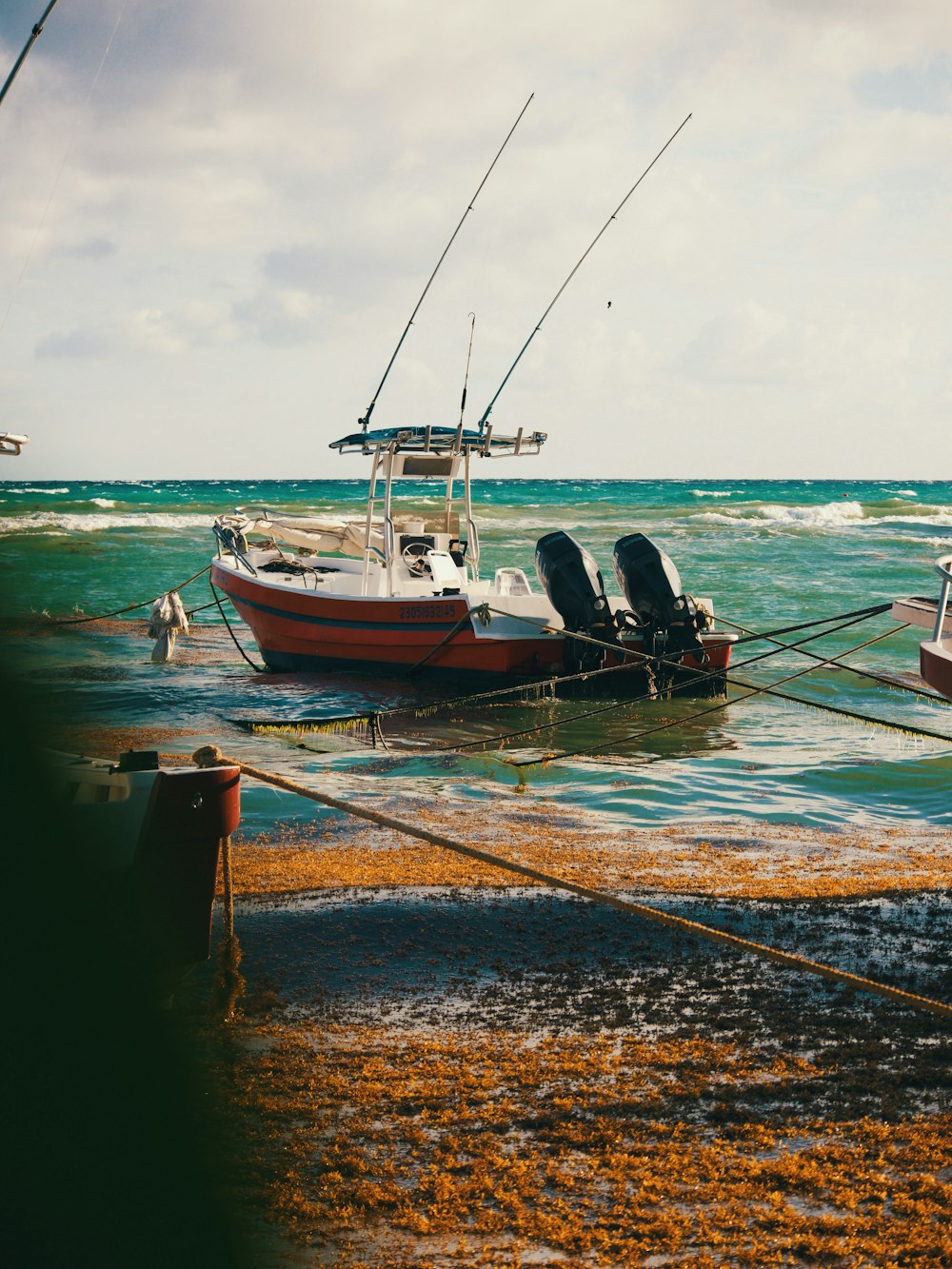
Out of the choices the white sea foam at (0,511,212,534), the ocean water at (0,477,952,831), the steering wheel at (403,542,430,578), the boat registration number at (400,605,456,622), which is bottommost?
the ocean water at (0,477,952,831)

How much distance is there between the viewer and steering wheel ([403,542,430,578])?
15586 millimetres

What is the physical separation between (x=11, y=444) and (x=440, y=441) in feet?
20.5

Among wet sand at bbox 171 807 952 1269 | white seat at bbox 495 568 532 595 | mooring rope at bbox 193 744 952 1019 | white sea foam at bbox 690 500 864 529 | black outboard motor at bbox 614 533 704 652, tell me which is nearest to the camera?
wet sand at bbox 171 807 952 1269

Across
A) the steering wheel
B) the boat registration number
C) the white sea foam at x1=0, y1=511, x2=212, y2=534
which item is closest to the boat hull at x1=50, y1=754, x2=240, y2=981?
the boat registration number

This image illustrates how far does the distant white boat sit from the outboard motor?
6350 mm

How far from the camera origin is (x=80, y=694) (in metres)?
14.2

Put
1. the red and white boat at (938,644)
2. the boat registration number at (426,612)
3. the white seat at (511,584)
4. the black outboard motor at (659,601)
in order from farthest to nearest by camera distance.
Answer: the white seat at (511,584)
the boat registration number at (426,612)
the black outboard motor at (659,601)
the red and white boat at (938,644)

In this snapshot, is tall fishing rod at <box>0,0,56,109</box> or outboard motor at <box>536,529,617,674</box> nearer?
tall fishing rod at <box>0,0,56,109</box>

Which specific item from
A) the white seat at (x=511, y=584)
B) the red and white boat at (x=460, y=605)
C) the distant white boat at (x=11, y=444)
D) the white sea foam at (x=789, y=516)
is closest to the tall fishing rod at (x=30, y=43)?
the distant white boat at (x=11, y=444)

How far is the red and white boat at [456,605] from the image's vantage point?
44.6ft

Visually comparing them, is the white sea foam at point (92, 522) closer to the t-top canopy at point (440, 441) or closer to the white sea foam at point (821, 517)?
the white sea foam at point (821, 517)

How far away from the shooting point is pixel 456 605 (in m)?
13.9

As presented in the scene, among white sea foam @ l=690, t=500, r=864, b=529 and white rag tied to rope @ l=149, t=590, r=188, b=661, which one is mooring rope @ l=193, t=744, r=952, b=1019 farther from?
white sea foam @ l=690, t=500, r=864, b=529

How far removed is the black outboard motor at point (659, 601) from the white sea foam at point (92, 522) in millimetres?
35390
